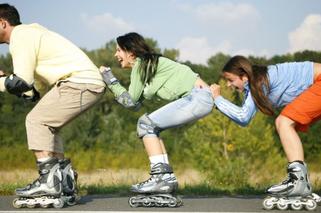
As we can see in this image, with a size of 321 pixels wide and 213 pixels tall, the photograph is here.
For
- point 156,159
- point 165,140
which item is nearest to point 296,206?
point 156,159

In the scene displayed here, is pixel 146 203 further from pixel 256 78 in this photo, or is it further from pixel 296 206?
pixel 256 78

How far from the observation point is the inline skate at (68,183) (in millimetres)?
4723

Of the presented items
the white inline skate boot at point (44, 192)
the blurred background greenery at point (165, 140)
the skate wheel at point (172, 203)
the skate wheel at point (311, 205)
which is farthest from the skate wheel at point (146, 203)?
the blurred background greenery at point (165, 140)

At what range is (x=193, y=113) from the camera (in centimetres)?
477

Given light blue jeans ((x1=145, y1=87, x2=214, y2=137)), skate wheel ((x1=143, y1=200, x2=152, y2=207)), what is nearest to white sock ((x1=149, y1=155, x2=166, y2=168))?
light blue jeans ((x1=145, y1=87, x2=214, y2=137))

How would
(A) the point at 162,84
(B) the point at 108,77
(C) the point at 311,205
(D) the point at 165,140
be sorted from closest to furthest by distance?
1. (C) the point at 311,205
2. (A) the point at 162,84
3. (B) the point at 108,77
4. (D) the point at 165,140

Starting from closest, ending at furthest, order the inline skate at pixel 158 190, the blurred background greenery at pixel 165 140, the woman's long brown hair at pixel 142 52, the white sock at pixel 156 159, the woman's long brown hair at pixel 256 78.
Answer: the woman's long brown hair at pixel 256 78, the inline skate at pixel 158 190, the white sock at pixel 156 159, the woman's long brown hair at pixel 142 52, the blurred background greenery at pixel 165 140

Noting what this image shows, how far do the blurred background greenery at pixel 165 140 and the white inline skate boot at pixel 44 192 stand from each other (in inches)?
587

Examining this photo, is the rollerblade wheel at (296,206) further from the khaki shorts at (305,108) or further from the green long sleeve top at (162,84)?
the green long sleeve top at (162,84)

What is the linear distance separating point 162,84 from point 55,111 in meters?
0.92

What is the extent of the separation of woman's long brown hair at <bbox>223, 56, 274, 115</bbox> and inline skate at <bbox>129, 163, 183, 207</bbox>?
0.93 metres

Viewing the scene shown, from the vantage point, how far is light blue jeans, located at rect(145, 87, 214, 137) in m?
4.73

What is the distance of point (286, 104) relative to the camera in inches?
185

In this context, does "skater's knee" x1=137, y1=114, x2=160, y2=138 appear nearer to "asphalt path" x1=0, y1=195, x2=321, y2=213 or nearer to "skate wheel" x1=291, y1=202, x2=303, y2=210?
"asphalt path" x1=0, y1=195, x2=321, y2=213
